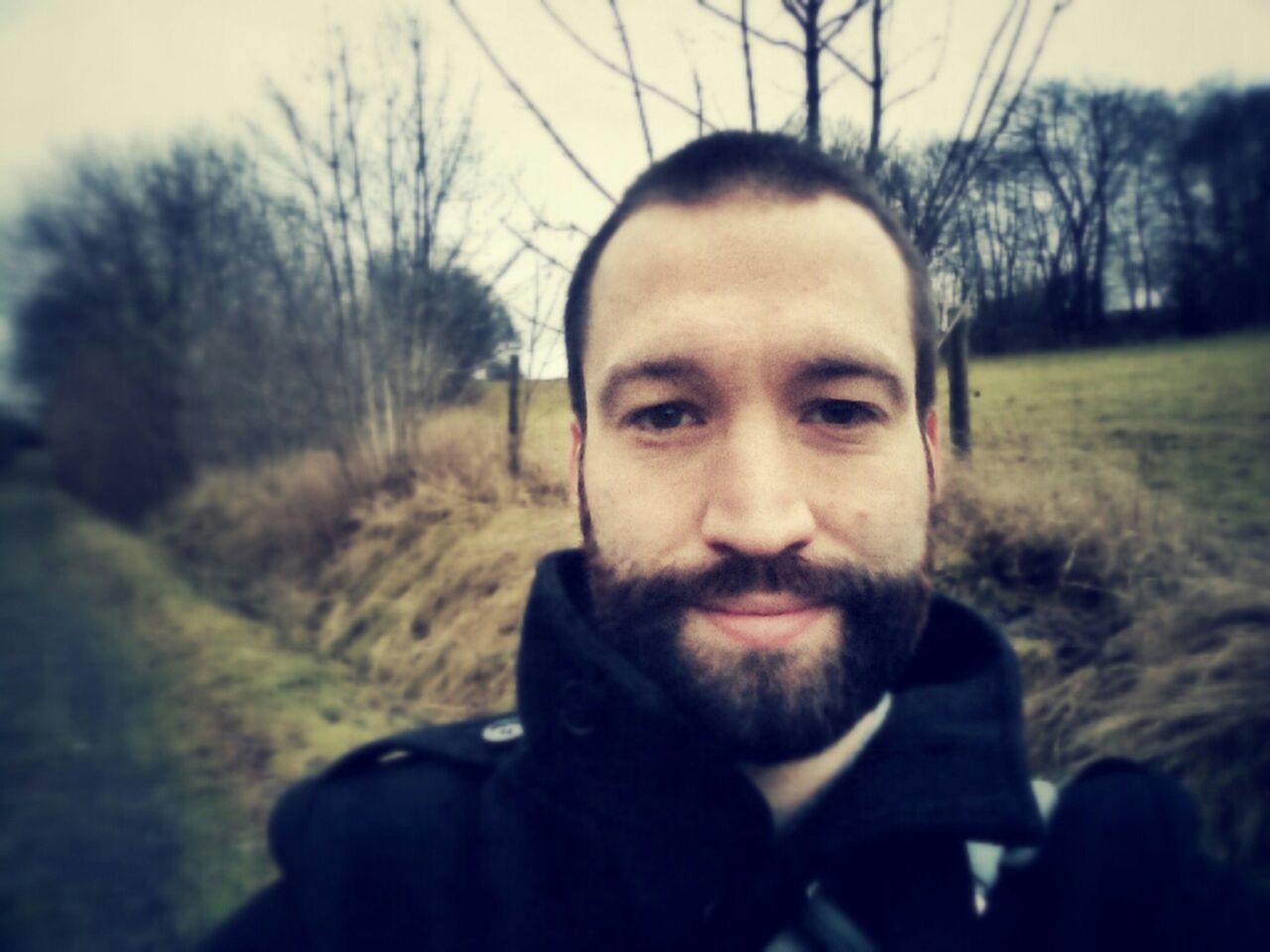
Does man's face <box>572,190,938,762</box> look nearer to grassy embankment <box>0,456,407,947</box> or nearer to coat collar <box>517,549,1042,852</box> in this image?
coat collar <box>517,549,1042,852</box>

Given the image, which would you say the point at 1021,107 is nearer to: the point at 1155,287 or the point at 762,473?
the point at 1155,287

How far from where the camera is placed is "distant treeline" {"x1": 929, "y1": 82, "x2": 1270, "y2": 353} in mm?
1156

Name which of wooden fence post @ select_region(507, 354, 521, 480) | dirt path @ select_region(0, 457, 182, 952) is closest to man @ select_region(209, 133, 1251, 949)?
wooden fence post @ select_region(507, 354, 521, 480)

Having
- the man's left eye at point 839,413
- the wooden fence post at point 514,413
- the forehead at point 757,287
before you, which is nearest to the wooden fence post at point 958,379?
the forehead at point 757,287

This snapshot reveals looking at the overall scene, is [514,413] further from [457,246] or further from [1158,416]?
[1158,416]

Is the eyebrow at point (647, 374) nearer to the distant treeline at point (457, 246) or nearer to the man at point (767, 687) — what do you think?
the man at point (767, 687)

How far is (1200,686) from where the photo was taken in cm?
140

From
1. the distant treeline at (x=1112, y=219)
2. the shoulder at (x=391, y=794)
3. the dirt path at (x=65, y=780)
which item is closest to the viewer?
the shoulder at (x=391, y=794)

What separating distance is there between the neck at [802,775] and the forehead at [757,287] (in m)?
0.54

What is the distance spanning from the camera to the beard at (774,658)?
812 millimetres

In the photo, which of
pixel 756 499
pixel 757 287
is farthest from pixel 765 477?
pixel 757 287

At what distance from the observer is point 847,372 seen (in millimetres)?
841

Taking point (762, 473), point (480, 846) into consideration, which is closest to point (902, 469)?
point (762, 473)

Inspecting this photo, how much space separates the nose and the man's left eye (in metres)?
0.06
